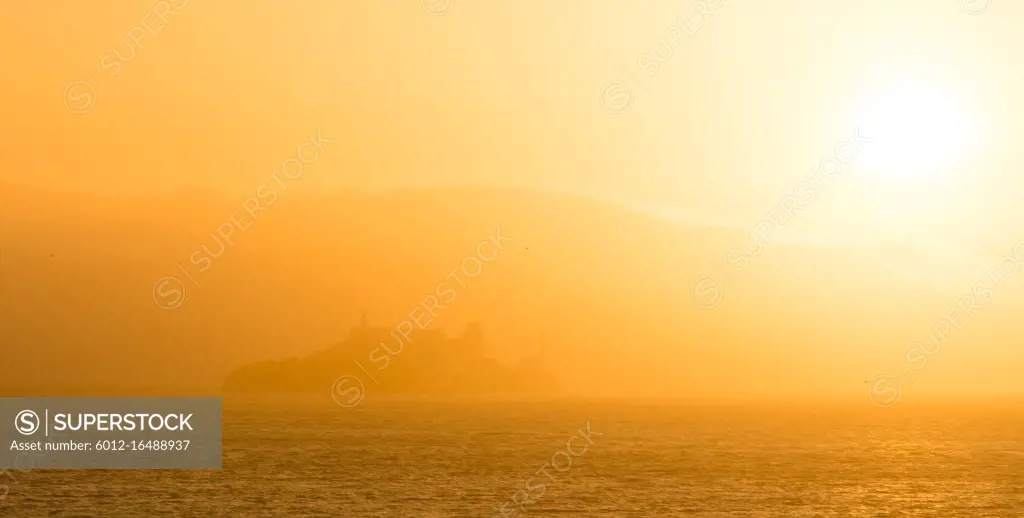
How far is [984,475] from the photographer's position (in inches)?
5423

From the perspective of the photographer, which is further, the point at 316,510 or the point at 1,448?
the point at 1,448

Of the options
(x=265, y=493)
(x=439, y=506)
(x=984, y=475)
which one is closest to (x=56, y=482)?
(x=265, y=493)

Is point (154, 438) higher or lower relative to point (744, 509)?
higher

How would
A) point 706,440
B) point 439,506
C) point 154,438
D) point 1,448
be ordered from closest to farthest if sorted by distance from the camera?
point 439,506, point 154,438, point 1,448, point 706,440

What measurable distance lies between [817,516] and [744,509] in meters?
7.35

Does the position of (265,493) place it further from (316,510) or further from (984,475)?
(984,475)

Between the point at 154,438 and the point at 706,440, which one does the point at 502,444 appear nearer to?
the point at 706,440

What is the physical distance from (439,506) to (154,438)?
78.1 metres

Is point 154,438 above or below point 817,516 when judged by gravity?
above

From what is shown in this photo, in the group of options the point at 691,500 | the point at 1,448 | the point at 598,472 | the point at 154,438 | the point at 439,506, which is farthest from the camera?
the point at 1,448

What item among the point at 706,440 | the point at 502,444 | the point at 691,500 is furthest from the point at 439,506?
the point at 706,440

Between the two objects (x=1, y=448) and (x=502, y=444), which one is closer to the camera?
(x=1, y=448)

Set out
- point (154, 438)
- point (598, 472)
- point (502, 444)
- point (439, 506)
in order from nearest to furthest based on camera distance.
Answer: point (439, 506) → point (598, 472) → point (154, 438) → point (502, 444)

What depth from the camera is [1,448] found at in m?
170
